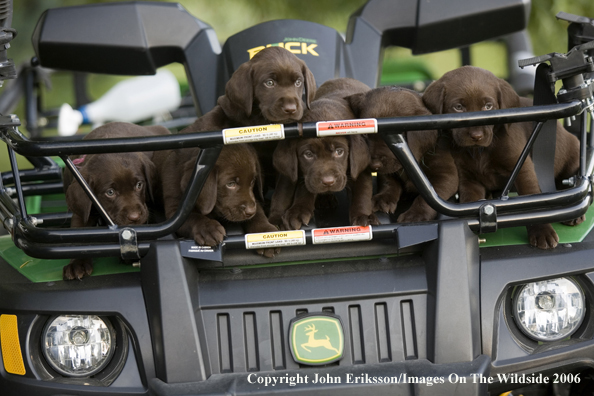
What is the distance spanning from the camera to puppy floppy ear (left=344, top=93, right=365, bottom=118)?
288 cm

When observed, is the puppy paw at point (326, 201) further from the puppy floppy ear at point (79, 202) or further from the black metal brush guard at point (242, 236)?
the puppy floppy ear at point (79, 202)

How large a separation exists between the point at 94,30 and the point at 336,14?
29.4ft

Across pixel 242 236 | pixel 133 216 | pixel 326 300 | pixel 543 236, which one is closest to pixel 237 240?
pixel 242 236

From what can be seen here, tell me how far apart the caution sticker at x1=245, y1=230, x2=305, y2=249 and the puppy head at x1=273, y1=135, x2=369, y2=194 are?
0.29 meters

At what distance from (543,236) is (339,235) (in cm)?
82

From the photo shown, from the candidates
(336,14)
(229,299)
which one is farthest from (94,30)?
(336,14)

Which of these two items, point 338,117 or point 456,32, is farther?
point 456,32

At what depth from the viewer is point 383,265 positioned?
8.40ft

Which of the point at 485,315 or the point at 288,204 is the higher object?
the point at 288,204

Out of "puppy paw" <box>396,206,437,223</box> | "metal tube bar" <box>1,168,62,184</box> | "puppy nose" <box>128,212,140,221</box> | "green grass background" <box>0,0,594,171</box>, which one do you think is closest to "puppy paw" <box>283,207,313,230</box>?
"puppy paw" <box>396,206,437,223</box>

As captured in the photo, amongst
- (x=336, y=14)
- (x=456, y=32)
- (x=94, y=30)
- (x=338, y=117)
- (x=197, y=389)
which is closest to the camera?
(x=197, y=389)

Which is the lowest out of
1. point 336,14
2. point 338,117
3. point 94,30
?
point 336,14

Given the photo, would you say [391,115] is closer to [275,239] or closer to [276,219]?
[276,219]

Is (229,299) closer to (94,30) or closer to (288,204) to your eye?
(288,204)
